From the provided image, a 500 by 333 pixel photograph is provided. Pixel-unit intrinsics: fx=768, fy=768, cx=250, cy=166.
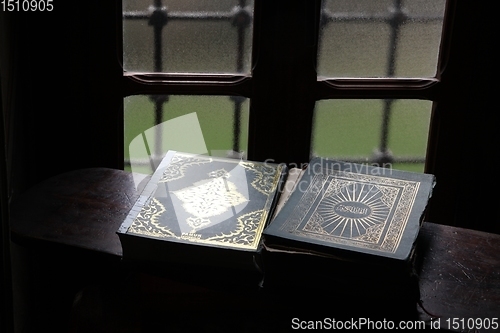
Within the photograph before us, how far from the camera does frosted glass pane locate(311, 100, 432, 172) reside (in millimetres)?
1312

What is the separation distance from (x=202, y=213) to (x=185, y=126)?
0.32 m

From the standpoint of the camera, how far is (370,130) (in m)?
1.33

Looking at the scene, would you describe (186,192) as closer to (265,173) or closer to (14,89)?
(265,173)

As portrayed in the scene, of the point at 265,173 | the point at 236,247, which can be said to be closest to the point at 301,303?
the point at 236,247

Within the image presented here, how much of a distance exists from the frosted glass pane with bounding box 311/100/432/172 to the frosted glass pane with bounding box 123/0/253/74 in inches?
6.7

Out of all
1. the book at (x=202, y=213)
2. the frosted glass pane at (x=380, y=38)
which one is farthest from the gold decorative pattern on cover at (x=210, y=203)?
the frosted glass pane at (x=380, y=38)

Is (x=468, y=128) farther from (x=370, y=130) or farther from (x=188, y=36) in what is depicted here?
(x=188, y=36)

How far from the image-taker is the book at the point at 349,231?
0.91 m

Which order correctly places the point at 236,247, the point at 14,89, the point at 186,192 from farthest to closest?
the point at 14,89
the point at 186,192
the point at 236,247

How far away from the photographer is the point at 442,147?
132 cm

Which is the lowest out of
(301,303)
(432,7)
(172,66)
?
(301,303)

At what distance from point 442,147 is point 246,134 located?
34 cm

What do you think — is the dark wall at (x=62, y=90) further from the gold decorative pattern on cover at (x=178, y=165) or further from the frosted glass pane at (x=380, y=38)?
the frosted glass pane at (x=380, y=38)

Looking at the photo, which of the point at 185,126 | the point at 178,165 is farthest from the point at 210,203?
the point at 185,126
